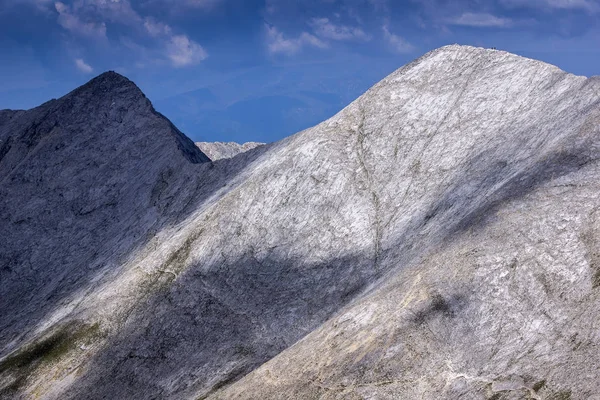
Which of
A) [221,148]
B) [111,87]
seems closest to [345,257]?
[111,87]

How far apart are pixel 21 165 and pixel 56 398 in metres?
37.9

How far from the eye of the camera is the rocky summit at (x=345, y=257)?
77.7ft

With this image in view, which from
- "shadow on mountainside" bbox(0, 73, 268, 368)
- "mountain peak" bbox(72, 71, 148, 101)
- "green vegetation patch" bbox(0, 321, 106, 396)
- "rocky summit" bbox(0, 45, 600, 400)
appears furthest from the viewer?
"mountain peak" bbox(72, 71, 148, 101)

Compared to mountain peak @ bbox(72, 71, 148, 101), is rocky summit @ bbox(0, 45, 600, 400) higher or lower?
lower

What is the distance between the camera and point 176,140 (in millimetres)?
60938

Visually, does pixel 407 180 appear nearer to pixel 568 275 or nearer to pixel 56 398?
pixel 568 275

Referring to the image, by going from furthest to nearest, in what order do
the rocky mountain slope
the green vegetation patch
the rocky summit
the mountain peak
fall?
the rocky mountain slope → the mountain peak → the green vegetation patch → the rocky summit

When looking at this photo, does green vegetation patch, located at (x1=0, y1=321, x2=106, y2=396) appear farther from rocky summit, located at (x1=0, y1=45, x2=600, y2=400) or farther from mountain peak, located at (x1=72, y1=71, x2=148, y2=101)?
mountain peak, located at (x1=72, y1=71, x2=148, y2=101)

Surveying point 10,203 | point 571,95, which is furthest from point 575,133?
point 10,203

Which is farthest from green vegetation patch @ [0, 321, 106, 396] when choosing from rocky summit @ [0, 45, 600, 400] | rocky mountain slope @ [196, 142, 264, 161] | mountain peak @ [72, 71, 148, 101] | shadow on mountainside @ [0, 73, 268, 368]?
rocky mountain slope @ [196, 142, 264, 161]

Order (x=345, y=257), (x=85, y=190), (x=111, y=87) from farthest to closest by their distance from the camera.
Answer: (x=111, y=87)
(x=85, y=190)
(x=345, y=257)

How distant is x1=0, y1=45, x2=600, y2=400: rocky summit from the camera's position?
2367cm

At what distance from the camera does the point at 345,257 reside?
3700cm

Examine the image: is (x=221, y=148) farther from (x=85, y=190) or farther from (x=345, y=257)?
(x=345, y=257)
